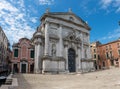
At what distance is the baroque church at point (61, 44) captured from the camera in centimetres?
2688

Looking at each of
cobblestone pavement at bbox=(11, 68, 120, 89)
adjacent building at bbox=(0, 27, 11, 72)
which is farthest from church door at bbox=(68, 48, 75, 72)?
adjacent building at bbox=(0, 27, 11, 72)

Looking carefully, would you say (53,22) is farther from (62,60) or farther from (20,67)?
(20,67)

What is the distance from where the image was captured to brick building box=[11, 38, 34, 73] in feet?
101

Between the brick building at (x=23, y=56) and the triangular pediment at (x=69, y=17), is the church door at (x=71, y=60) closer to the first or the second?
the triangular pediment at (x=69, y=17)

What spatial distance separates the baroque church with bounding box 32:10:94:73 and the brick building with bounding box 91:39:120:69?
1381 centimetres

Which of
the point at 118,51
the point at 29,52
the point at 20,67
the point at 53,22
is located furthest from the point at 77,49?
the point at 118,51

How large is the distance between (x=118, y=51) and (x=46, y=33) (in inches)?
1041

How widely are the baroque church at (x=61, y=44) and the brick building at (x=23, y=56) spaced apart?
2.91m

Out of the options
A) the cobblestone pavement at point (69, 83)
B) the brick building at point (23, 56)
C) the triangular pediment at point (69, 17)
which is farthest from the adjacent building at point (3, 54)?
the cobblestone pavement at point (69, 83)

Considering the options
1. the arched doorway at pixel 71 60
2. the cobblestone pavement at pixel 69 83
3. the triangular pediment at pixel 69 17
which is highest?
the triangular pediment at pixel 69 17

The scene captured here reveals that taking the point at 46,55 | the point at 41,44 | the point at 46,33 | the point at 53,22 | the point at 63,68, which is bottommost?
the point at 63,68

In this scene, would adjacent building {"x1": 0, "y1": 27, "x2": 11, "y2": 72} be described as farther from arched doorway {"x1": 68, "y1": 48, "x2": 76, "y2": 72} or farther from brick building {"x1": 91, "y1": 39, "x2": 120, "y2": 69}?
brick building {"x1": 91, "y1": 39, "x2": 120, "y2": 69}

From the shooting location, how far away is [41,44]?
27.4 m

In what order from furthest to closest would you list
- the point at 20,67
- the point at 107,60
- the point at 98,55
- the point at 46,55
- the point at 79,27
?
1. the point at 98,55
2. the point at 107,60
3. the point at 79,27
4. the point at 20,67
5. the point at 46,55
